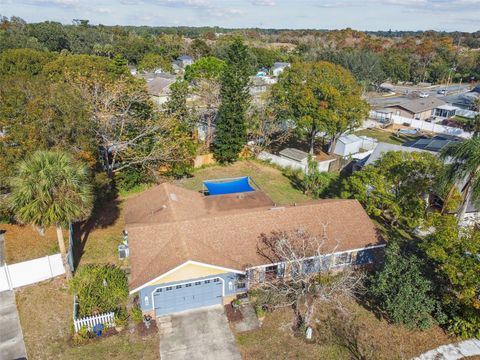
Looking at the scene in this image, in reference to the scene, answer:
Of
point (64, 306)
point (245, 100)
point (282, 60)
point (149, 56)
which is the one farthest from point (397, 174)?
point (282, 60)

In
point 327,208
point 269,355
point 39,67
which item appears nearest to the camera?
point 269,355

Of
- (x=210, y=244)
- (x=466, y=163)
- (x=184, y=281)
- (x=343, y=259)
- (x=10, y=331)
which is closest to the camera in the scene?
(x=10, y=331)

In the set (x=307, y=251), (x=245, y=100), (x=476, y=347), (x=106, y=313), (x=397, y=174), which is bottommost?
(x=476, y=347)

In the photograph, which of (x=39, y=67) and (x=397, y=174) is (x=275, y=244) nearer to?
(x=397, y=174)

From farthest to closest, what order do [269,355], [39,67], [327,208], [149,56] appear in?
[149,56], [39,67], [327,208], [269,355]

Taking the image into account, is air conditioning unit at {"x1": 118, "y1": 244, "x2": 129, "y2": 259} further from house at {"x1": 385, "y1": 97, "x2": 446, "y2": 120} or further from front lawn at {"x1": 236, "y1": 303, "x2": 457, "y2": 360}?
house at {"x1": 385, "y1": 97, "x2": 446, "y2": 120}

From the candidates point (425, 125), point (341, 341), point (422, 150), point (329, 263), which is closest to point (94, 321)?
point (341, 341)

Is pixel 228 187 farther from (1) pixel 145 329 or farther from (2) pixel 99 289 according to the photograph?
(1) pixel 145 329
